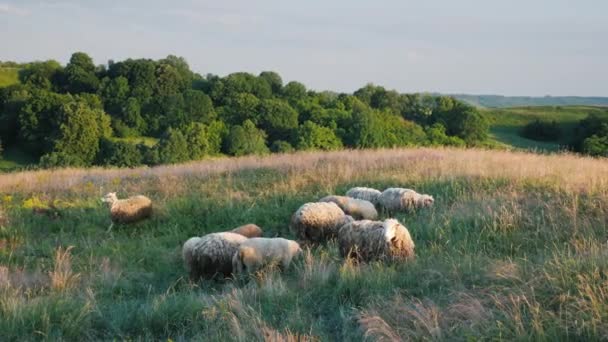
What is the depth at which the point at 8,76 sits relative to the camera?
83.8 meters

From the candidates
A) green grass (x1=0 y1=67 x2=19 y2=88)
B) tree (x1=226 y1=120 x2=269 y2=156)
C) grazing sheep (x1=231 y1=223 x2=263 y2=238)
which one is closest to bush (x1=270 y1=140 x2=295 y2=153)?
tree (x1=226 y1=120 x2=269 y2=156)

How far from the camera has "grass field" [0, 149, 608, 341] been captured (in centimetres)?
402

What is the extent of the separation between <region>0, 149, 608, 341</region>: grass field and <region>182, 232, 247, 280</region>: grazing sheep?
0.19 m

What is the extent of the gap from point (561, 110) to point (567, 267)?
364ft

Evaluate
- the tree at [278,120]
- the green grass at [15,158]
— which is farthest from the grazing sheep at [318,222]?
the tree at [278,120]

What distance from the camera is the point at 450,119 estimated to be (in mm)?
79250

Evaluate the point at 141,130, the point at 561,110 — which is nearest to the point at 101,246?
the point at 141,130

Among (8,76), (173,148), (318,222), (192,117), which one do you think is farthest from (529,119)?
(318,222)

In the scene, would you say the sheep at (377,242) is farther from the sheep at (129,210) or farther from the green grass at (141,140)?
Answer: the green grass at (141,140)

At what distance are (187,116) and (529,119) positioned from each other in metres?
57.8

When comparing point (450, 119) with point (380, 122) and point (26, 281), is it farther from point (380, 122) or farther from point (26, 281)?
point (26, 281)

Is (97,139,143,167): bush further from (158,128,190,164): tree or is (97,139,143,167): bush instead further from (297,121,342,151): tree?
(297,121,342,151): tree

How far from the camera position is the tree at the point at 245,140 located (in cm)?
6775

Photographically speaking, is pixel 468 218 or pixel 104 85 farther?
pixel 104 85
